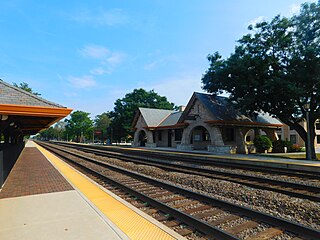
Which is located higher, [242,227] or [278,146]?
[278,146]

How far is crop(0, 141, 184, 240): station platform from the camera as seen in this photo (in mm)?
3958

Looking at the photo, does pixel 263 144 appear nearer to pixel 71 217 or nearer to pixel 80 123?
pixel 71 217

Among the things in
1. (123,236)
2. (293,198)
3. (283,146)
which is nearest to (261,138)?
(283,146)

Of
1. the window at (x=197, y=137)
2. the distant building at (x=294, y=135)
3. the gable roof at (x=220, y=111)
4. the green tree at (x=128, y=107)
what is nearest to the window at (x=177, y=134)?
the window at (x=197, y=137)

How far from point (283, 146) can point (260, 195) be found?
22341 millimetres

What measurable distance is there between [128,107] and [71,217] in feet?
Answer: 158

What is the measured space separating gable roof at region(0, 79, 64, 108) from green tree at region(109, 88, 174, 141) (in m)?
43.8

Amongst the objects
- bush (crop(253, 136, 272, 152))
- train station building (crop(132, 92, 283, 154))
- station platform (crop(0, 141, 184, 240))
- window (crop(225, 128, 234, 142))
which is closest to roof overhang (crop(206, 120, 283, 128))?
train station building (crop(132, 92, 283, 154))

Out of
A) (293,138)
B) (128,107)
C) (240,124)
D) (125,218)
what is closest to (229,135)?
(240,124)

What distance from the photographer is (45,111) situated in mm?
5195

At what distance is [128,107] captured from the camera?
52438 millimetres

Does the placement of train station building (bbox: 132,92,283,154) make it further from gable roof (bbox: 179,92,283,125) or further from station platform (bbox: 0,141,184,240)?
station platform (bbox: 0,141,184,240)

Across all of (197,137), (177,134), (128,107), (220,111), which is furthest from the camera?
(128,107)

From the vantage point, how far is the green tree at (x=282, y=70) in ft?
56.3
